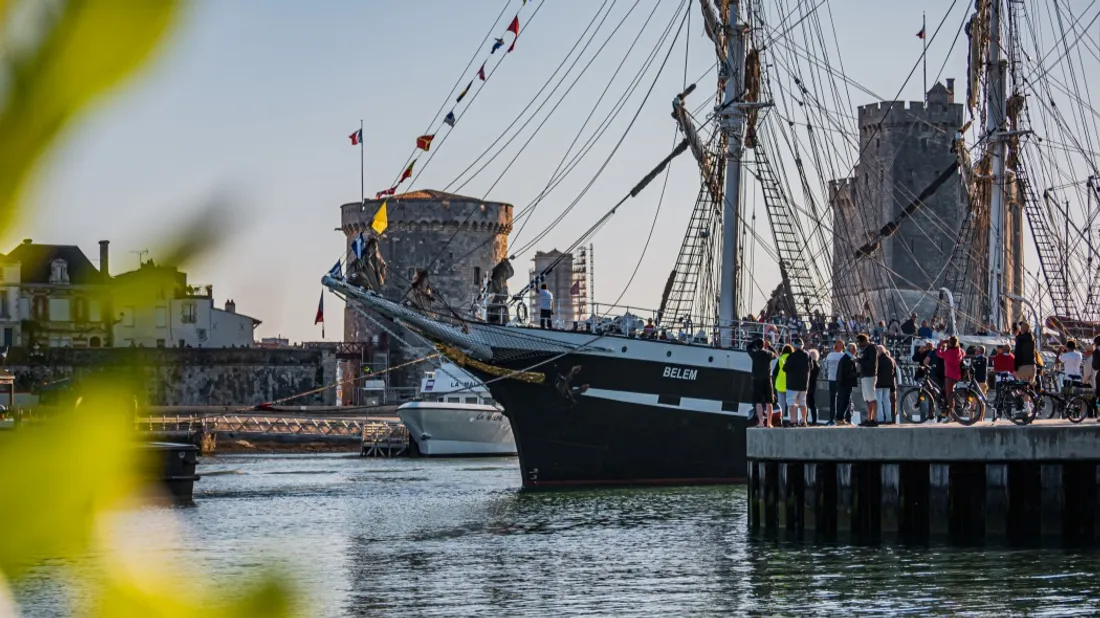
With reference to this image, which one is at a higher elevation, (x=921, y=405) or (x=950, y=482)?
(x=921, y=405)

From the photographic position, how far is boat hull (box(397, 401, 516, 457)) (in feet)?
178

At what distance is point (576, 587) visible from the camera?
16656 millimetres

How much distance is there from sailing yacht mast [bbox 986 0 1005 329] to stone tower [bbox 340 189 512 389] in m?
38.0

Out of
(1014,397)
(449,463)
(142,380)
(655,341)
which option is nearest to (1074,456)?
(1014,397)

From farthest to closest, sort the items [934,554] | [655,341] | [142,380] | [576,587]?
[655,341], [934,554], [576,587], [142,380]

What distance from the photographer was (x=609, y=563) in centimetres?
1892

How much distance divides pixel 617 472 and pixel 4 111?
31.0m

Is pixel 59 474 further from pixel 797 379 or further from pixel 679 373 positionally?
pixel 679 373

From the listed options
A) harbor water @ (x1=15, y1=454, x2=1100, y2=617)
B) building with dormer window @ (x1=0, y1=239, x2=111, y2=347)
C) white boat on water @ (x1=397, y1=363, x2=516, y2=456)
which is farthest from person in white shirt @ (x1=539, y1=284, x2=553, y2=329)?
building with dormer window @ (x1=0, y1=239, x2=111, y2=347)

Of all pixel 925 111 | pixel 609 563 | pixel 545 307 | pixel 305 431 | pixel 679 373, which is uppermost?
pixel 925 111

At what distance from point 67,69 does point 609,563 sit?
1802 cm

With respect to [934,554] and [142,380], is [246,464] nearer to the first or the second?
[934,554]

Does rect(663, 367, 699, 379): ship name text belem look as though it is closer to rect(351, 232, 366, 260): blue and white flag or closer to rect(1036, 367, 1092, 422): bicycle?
rect(351, 232, 366, 260): blue and white flag

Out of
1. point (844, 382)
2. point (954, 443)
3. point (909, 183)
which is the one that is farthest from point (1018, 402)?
point (909, 183)
